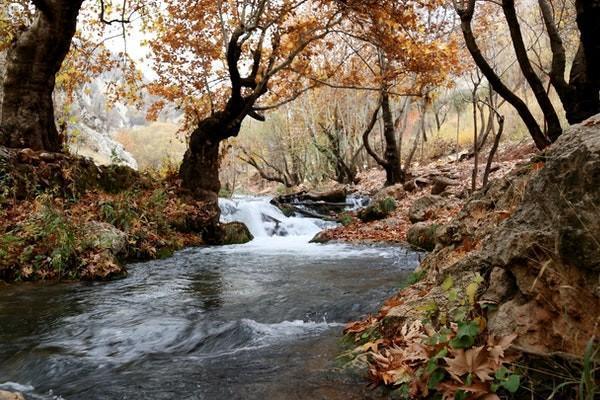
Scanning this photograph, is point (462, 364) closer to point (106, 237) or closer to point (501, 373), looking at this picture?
point (501, 373)

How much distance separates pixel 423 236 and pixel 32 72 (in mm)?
8929

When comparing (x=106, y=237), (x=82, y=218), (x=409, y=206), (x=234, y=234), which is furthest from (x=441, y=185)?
(x=82, y=218)

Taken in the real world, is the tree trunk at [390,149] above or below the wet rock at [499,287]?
above

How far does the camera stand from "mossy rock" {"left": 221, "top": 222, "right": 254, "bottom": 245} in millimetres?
11570

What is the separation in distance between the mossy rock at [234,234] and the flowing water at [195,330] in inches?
142

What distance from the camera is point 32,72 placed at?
9.48 metres

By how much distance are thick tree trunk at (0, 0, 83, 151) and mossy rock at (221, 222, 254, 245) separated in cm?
464

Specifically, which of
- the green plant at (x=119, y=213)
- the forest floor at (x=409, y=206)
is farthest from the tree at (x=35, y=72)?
the forest floor at (x=409, y=206)

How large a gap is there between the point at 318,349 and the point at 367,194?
15396 millimetres

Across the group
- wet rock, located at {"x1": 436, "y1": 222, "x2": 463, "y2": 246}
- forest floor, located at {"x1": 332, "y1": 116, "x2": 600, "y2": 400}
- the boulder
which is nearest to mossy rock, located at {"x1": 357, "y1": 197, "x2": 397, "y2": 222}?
the boulder

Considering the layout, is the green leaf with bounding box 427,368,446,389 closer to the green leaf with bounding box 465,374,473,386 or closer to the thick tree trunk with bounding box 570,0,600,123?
the green leaf with bounding box 465,374,473,386

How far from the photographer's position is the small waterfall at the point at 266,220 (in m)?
13.9

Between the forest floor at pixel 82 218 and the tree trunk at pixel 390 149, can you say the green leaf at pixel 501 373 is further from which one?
the tree trunk at pixel 390 149

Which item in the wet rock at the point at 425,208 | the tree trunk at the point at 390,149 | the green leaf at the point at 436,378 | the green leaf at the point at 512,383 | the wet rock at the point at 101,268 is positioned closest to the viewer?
the green leaf at the point at 512,383
